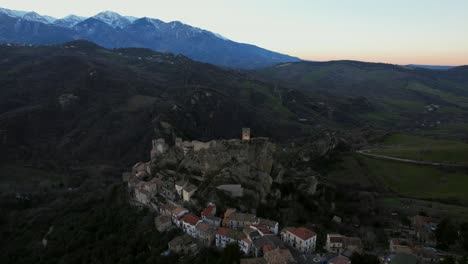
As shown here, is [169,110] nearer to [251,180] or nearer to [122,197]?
[122,197]

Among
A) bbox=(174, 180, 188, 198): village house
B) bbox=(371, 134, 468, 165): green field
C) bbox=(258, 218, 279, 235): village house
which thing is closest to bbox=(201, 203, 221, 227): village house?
bbox=(258, 218, 279, 235): village house

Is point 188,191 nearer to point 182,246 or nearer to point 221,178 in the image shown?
point 221,178

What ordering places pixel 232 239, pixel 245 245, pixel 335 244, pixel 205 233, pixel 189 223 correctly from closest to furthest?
pixel 245 245 → pixel 335 244 → pixel 232 239 → pixel 205 233 → pixel 189 223

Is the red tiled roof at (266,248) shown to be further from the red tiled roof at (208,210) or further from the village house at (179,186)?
the village house at (179,186)

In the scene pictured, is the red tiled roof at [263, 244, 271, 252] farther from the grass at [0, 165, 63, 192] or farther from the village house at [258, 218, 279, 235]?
the grass at [0, 165, 63, 192]

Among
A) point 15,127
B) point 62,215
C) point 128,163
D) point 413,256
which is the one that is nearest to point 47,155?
point 15,127

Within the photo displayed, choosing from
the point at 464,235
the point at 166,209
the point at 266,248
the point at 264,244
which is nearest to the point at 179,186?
the point at 166,209

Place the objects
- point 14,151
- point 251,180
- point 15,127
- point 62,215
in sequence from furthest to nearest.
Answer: point 15,127
point 14,151
point 62,215
point 251,180

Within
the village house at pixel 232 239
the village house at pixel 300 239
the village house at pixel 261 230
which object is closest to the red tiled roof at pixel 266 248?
the village house at pixel 232 239
